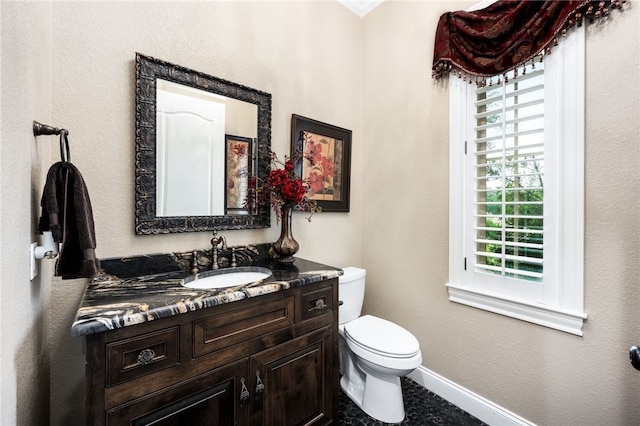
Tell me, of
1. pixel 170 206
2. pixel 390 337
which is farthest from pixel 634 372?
pixel 170 206

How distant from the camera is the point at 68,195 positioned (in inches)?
41.0

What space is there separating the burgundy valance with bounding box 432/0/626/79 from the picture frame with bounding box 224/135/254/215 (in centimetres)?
142

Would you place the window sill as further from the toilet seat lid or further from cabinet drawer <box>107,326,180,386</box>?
cabinet drawer <box>107,326,180,386</box>

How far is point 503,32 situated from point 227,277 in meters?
2.11

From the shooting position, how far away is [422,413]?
1.81m

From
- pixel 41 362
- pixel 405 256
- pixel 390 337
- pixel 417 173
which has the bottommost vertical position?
pixel 390 337

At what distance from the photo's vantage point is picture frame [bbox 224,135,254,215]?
5.76 ft

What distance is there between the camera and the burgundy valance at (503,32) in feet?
4.58

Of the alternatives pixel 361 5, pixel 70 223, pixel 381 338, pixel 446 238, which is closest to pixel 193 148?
pixel 70 223

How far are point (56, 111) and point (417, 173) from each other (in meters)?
2.11

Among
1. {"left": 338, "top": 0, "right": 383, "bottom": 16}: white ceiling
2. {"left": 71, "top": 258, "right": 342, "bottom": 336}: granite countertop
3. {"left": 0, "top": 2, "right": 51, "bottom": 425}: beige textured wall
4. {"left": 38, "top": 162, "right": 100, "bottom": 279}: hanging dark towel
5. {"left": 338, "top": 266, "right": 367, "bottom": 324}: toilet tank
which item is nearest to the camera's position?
{"left": 0, "top": 2, "right": 51, "bottom": 425}: beige textured wall

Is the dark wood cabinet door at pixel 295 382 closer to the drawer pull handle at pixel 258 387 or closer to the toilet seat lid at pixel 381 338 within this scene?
the drawer pull handle at pixel 258 387

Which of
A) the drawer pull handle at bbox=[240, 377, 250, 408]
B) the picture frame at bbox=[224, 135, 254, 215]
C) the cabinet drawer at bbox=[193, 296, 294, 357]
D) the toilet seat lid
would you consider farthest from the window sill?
the picture frame at bbox=[224, 135, 254, 215]

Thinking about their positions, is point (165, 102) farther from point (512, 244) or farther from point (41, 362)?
point (512, 244)
